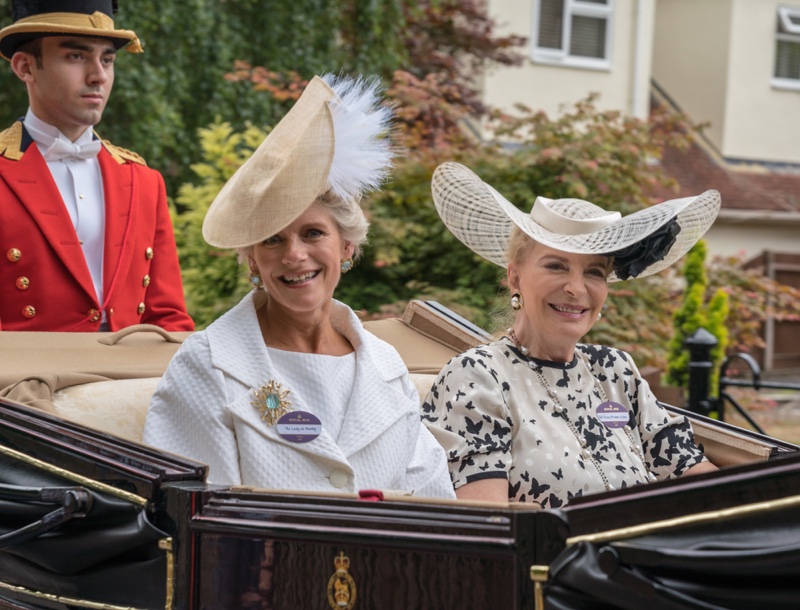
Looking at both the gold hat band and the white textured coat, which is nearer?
the white textured coat

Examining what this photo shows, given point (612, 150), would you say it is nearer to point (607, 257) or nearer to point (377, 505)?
point (607, 257)

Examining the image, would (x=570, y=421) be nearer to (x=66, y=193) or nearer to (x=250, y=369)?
(x=250, y=369)

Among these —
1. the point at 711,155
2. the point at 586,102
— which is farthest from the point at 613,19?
the point at 586,102

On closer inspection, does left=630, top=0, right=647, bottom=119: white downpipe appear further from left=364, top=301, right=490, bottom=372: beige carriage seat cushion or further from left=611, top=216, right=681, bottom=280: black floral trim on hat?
left=611, top=216, right=681, bottom=280: black floral trim on hat

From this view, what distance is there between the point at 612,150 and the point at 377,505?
5903 mm

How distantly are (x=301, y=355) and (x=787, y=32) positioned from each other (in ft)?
51.1

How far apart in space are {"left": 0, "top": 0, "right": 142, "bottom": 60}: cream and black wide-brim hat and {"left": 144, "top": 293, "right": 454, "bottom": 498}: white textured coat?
127 cm

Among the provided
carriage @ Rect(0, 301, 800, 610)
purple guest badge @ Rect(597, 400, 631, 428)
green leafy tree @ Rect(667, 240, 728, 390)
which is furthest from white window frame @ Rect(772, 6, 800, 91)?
carriage @ Rect(0, 301, 800, 610)

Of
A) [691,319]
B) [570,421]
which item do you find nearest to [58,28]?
[570,421]

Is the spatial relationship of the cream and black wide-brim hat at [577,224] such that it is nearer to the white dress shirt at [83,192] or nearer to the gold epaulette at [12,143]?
the white dress shirt at [83,192]

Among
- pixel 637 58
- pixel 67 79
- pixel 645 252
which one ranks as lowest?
pixel 645 252

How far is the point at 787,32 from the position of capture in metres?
16.7

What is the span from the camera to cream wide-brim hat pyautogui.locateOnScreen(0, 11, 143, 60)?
3.56 m

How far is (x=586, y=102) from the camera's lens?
8352 millimetres
